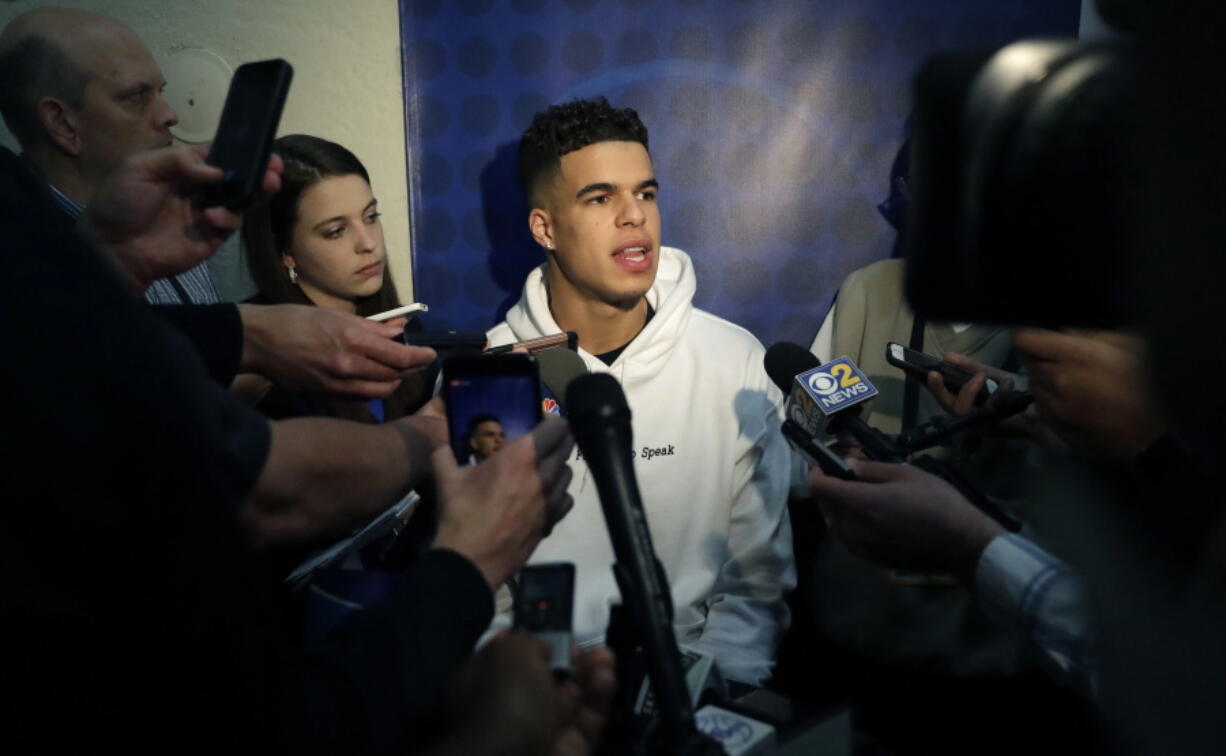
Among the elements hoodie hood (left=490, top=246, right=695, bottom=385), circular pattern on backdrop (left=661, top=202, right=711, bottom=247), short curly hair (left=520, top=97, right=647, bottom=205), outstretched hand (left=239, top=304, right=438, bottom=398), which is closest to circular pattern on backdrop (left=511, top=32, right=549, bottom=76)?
short curly hair (left=520, top=97, right=647, bottom=205)

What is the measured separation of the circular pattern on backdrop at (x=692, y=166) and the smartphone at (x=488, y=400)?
1.97 meters

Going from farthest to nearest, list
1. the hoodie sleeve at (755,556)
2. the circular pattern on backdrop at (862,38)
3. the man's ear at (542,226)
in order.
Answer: the circular pattern on backdrop at (862,38), the man's ear at (542,226), the hoodie sleeve at (755,556)

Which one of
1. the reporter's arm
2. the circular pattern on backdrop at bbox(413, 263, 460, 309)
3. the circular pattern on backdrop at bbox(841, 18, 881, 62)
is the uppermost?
the circular pattern on backdrop at bbox(841, 18, 881, 62)

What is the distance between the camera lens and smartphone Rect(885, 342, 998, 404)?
173 centimetres

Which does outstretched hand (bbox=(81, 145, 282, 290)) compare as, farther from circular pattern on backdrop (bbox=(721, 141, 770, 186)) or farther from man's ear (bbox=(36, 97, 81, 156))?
circular pattern on backdrop (bbox=(721, 141, 770, 186))

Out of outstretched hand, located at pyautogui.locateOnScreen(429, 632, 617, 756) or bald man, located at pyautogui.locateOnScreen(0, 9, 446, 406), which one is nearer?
outstretched hand, located at pyautogui.locateOnScreen(429, 632, 617, 756)

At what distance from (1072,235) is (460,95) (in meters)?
2.56

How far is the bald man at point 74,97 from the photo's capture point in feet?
7.27

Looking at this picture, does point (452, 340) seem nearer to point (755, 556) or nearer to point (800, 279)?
point (755, 556)

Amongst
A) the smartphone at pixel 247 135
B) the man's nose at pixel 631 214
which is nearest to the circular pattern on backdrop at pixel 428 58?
the man's nose at pixel 631 214

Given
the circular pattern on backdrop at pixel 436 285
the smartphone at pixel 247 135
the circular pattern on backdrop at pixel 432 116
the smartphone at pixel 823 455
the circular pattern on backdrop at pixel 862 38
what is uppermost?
the circular pattern on backdrop at pixel 862 38

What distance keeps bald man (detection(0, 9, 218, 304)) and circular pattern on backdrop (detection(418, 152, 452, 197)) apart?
85 centimetres

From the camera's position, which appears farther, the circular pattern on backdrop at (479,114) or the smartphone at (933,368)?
the circular pattern on backdrop at (479,114)

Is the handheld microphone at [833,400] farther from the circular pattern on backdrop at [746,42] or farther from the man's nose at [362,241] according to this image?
the circular pattern on backdrop at [746,42]
